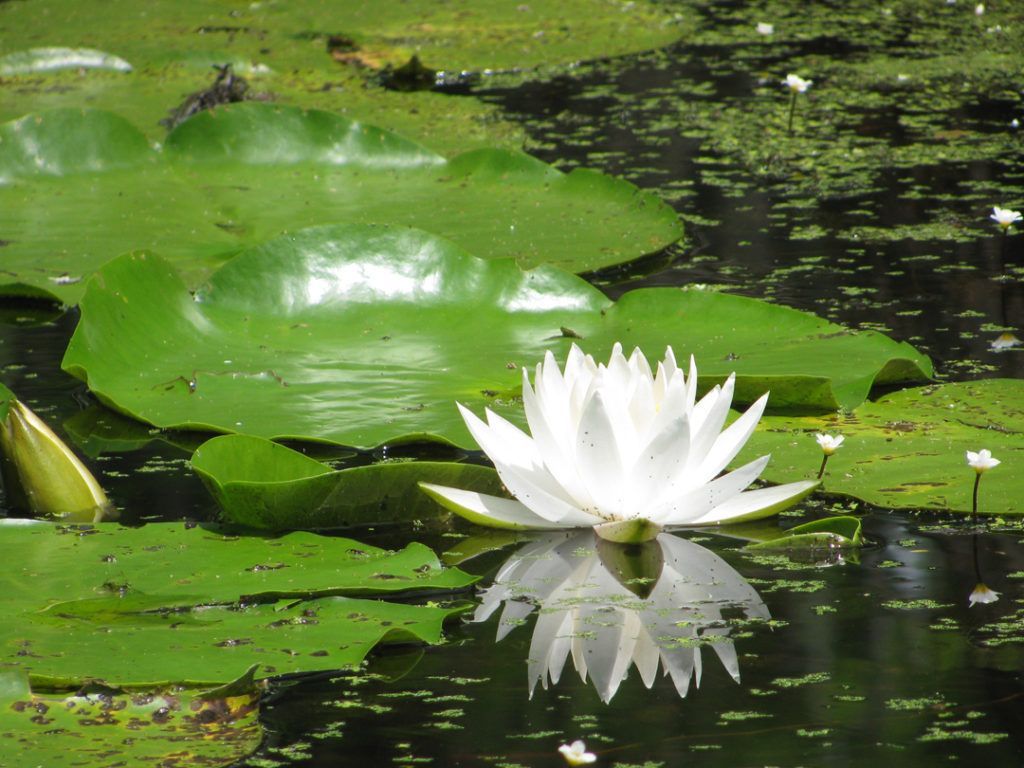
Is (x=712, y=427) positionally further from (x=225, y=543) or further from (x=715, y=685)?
(x=225, y=543)

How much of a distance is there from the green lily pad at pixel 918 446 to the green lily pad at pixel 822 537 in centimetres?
12

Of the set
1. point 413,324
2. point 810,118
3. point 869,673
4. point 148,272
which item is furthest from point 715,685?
point 810,118

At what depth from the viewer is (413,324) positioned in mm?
2666

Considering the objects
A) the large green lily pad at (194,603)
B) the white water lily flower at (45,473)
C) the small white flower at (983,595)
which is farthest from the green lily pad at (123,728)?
the small white flower at (983,595)

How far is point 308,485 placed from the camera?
6.24ft

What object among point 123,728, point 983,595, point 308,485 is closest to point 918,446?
point 983,595

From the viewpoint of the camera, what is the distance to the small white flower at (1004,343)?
2.58 m

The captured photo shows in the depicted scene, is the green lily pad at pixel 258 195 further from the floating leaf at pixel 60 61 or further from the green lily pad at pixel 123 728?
the floating leaf at pixel 60 61

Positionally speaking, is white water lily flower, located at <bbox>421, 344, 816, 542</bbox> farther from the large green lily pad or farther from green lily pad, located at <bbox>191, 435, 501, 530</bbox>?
the large green lily pad

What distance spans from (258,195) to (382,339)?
3.57ft

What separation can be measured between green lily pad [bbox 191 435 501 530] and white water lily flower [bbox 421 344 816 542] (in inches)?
1.6

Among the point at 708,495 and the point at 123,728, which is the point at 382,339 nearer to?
the point at 708,495

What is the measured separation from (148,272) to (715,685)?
5.03 ft

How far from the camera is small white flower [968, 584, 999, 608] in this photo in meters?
1.67
